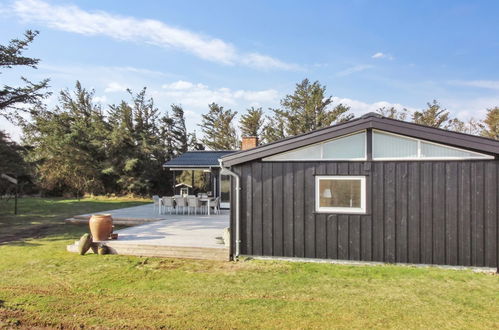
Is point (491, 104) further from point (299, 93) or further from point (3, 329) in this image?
point (3, 329)

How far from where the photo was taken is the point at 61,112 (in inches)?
998

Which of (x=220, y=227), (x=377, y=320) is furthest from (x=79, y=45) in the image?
(x=377, y=320)

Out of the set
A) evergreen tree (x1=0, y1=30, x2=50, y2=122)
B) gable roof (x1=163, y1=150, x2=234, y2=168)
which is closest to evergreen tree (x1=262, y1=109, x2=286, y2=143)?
gable roof (x1=163, y1=150, x2=234, y2=168)

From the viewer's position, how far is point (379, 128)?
5.79 metres

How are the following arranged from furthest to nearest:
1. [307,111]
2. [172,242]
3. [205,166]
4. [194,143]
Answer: [194,143]
[307,111]
[205,166]
[172,242]

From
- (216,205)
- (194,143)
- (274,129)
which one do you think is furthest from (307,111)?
(216,205)

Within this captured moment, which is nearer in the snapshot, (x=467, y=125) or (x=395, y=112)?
(x=467, y=125)

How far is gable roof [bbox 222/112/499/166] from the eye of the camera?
535 centimetres

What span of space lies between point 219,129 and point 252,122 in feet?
10.2

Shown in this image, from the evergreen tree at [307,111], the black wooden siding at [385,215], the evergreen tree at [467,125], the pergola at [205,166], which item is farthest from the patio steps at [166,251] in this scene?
the evergreen tree at [467,125]

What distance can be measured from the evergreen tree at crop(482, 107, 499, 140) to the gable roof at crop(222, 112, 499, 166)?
71.5 feet

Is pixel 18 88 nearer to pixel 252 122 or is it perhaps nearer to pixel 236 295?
pixel 236 295

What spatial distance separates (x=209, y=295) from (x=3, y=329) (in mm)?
2292

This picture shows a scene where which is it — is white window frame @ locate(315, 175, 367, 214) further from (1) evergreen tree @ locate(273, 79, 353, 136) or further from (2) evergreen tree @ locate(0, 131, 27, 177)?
(1) evergreen tree @ locate(273, 79, 353, 136)
